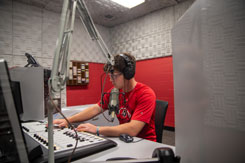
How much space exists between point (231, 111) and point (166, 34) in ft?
10.6

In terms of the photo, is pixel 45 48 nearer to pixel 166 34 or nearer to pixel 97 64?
pixel 97 64

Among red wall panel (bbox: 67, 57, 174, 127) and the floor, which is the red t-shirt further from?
red wall panel (bbox: 67, 57, 174, 127)

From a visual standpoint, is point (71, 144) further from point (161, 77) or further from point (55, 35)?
point (55, 35)

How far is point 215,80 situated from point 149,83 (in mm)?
3304

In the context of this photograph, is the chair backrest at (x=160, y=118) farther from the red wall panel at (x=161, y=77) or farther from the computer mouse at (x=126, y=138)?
the red wall panel at (x=161, y=77)

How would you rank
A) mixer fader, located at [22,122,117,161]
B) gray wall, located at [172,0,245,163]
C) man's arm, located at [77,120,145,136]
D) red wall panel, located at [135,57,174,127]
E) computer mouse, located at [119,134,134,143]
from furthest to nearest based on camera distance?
1. red wall panel, located at [135,57,174,127]
2. man's arm, located at [77,120,145,136]
3. computer mouse, located at [119,134,134,143]
4. mixer fader, located at [22,122,117,161]
5. gray wall, located at [172,0,245,163]

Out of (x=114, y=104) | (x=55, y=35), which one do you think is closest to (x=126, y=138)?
(x=114, y=104)

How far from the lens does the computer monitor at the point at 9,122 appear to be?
1.28ft

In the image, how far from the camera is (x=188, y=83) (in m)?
0.39

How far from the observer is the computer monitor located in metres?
0.39

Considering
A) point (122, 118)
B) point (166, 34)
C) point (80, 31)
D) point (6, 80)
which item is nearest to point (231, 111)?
point (6, 80)

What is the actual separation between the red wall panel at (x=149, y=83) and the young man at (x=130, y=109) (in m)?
Answer: 2.10

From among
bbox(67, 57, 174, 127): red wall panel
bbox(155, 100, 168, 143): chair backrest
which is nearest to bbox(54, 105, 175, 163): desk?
bbox(155, 100, 168, 143): chair backrest

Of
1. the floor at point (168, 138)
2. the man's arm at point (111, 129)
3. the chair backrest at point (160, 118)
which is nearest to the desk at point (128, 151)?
the man's arm at point (111, 129)
